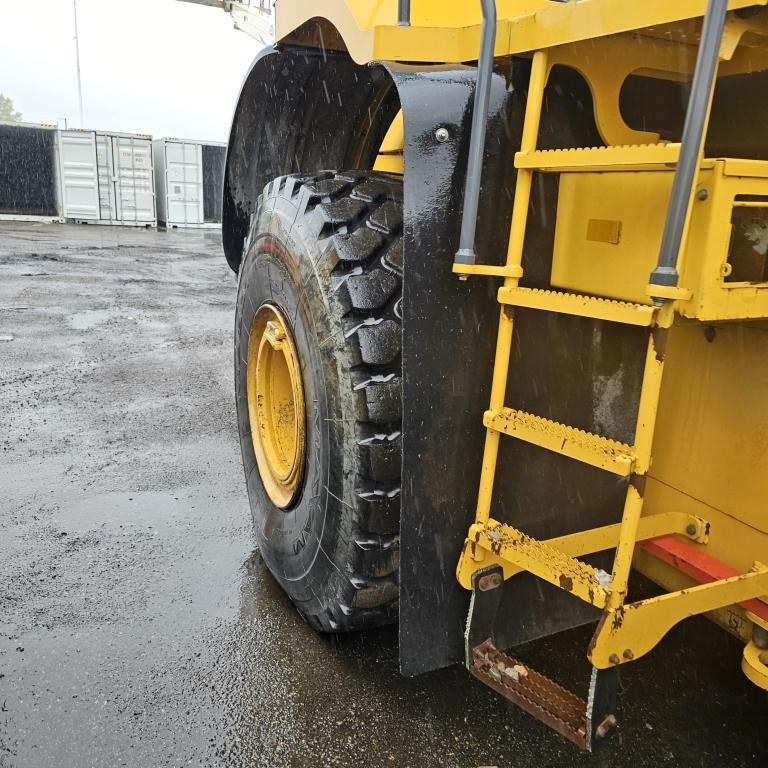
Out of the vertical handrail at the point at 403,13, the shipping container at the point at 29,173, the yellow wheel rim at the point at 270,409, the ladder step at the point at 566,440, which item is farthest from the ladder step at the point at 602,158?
the shipping container at the point at 29,173

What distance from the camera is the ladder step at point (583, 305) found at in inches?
59.0

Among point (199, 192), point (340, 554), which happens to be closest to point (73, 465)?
point (340, 554)

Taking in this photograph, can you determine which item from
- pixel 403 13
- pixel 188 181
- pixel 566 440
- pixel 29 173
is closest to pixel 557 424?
pixel 566 440

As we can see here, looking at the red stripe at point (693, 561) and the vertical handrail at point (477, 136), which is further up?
the vertical handrail at point (477, 136)

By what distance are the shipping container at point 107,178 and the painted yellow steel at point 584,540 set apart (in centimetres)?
1985

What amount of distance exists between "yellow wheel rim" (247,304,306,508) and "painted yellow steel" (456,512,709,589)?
897mm

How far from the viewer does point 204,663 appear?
262 centimetres

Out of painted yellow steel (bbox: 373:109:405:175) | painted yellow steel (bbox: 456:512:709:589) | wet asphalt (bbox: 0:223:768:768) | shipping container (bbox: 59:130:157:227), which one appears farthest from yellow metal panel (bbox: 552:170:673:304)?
shipping container (bbox: 59:130:157:227)

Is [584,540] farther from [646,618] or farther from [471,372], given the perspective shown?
[471,372]

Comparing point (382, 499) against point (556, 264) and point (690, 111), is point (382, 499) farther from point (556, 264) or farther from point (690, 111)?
point (690, 111)

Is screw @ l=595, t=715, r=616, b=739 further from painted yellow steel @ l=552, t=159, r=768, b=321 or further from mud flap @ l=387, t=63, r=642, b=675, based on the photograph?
painted yellow steel @ l=552, t=159, r=768, b=321

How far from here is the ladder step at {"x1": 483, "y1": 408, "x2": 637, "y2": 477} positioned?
1595 mm

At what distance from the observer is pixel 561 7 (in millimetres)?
1627

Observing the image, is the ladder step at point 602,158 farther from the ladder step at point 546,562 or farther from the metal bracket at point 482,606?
the metal bracket at point 482,606
